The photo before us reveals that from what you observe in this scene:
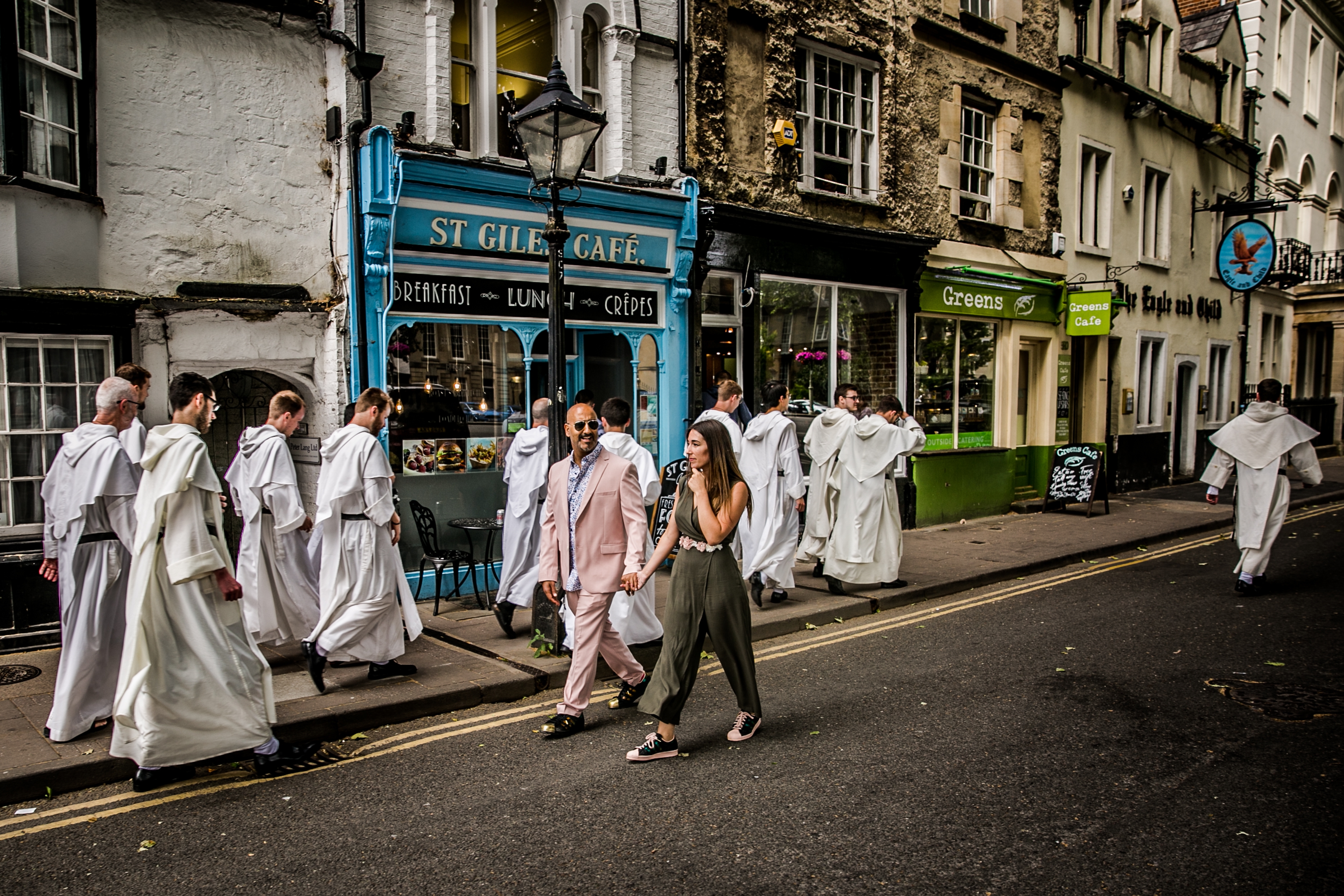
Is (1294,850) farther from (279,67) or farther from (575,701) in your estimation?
(279,67)

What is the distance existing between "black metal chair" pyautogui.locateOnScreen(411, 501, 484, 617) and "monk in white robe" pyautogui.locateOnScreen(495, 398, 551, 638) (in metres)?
0.55

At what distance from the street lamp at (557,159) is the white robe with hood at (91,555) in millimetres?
2740

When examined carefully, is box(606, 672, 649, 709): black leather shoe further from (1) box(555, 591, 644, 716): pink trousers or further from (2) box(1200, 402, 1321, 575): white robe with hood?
(2) box(1200, 402, 1321, 575): white robe with hood

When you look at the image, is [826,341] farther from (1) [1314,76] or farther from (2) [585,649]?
(1) [1314,76]

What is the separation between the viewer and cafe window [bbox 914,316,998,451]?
48.2ft

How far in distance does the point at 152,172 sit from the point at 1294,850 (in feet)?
29.7

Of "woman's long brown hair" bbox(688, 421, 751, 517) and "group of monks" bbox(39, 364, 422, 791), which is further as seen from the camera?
"woman's long brown hair" bbox(688, 421, 751, 517)

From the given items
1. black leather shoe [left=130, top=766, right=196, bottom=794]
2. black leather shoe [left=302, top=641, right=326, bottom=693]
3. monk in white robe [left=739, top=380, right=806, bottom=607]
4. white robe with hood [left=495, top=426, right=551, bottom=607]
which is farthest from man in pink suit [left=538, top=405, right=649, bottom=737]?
monk in white robe [left=739, top=380, right=806, bottom=607]

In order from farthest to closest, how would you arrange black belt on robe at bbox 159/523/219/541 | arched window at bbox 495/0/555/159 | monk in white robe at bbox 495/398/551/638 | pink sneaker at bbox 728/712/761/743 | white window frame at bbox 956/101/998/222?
1. white window frame at bbox 956/101/998/222
2. arched window at bbox 495/0/555/159
3. monk in white robe at bbox 495/398/551/638
4. pink sneaker at bbox 728/712/761/743
5. black belt on robe at bbox 159/523/219/541

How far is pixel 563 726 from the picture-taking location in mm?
5289

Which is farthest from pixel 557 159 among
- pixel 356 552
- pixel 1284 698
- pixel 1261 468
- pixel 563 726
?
pixel 1261 468

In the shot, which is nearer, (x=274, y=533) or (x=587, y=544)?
(x=587, y=544)

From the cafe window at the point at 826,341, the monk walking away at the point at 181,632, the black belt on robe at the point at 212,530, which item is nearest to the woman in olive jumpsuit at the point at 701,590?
the monk walking away at the point at 181,632

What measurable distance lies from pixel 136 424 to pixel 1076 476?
1363 centimetres
